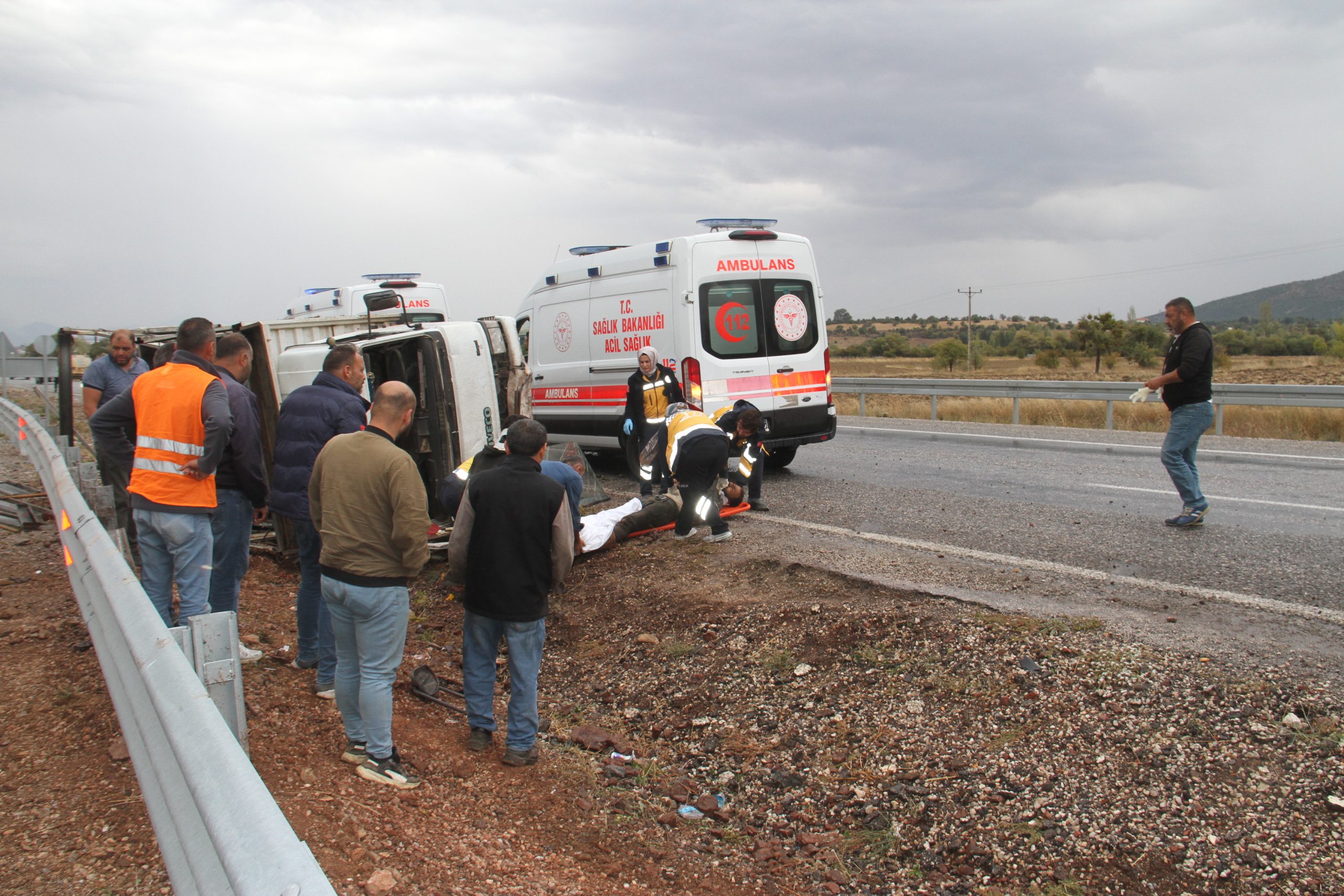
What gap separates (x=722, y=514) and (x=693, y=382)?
5.69 feet

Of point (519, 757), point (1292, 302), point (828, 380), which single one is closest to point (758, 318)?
point (828, 380)

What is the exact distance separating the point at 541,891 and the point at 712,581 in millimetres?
3318

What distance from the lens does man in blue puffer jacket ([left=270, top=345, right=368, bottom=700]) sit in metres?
4.71

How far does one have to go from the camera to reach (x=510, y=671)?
3.96 m

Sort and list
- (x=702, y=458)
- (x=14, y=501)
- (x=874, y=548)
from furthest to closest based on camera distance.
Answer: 1. (x=14, y=501)
2. (x=702, y=458)
3. (x=874, y=548)

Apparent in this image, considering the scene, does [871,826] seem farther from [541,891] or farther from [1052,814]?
[541,891]

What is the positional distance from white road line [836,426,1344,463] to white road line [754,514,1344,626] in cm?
632

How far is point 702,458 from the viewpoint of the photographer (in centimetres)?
702

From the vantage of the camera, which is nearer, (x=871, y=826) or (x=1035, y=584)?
(x=871, y=826)

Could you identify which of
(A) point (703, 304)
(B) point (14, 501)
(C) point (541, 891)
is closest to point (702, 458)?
(A) point (703, 304)

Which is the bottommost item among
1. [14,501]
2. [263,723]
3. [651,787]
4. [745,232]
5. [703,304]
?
[651,787]

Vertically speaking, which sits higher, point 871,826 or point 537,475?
point 537,475

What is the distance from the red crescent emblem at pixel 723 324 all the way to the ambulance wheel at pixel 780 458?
5.36 ft

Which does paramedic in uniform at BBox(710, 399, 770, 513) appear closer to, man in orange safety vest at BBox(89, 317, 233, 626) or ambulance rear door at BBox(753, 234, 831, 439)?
ambulance rear door at BBox(753, 234, 831, 439)
